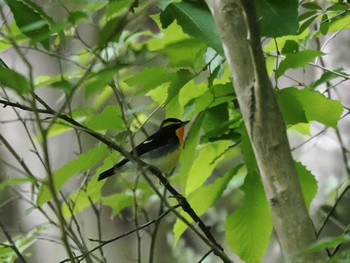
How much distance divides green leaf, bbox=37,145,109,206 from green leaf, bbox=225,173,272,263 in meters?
0.21

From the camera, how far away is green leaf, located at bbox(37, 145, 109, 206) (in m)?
0.91

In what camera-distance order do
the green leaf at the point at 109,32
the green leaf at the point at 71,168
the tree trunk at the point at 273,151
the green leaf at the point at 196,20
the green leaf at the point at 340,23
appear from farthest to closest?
1. the green leaf at the point at 340,23
2. the green leaf at the point at 71,168
3. the green leaf at the point at 196,20
4. the tree trunk at the point at 273,151
5. the green leaf at the point at 109,32

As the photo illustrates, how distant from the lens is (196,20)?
82 centimetres

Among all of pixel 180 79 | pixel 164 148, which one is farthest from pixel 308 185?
pixel 164 148

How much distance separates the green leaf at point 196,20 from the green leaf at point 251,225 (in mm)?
247

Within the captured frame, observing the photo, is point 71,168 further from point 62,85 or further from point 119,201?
point 119,201

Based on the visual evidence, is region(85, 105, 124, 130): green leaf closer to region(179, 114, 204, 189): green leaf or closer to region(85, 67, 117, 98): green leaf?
region(179, 114, 204, 189): green leaf

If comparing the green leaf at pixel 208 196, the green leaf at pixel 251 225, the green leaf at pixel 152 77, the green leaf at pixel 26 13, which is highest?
the green leaf at pixel 26 13

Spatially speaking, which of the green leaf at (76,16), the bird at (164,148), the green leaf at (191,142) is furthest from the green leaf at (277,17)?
the bird at (164,148)

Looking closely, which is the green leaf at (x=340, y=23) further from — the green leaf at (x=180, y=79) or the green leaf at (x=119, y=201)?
the green leaf at (x=119, y=201)

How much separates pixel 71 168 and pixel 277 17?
343mm

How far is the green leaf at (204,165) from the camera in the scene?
41.0 inches

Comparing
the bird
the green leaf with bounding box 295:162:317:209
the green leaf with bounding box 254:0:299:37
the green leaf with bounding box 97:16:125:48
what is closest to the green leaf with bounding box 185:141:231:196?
the green leaf with bounding box 295:162:317:209

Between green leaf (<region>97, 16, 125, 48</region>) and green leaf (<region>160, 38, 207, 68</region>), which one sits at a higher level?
green leaf (<region>97, 16, 125, 48</region>)
